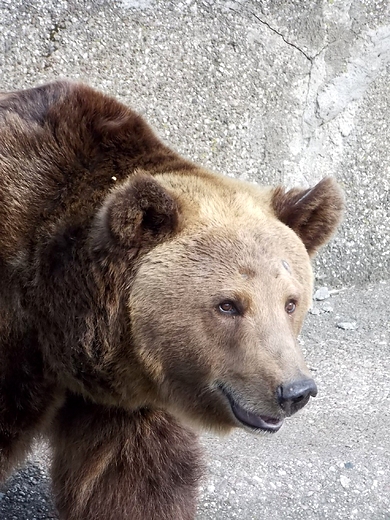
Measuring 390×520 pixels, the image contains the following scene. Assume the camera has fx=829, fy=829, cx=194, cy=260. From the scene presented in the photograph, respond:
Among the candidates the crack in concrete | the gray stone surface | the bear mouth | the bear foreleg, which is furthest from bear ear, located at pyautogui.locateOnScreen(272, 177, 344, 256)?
the crack in concrete

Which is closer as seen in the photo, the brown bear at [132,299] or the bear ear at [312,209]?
the brown bear at [132,299]

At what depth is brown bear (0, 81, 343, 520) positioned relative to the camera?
224cm

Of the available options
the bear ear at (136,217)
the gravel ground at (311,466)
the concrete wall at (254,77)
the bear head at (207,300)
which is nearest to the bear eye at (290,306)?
the bear head at (207,300)

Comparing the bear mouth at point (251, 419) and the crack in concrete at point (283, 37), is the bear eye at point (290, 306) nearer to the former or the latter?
the bear mouth at point (251, 419)

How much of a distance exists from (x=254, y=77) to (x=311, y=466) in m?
2.06

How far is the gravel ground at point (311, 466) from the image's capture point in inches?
117

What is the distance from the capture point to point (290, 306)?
2.35m

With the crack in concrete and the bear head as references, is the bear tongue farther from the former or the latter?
the crack in concrete

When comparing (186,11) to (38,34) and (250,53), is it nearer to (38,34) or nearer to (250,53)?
(250,53)

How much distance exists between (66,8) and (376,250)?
226cm

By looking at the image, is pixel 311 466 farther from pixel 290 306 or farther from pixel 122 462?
pixel 290 306

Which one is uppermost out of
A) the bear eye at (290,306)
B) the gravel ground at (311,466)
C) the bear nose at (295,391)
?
the bear eye at (290,306)

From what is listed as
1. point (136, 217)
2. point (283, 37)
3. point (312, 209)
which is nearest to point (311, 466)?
point (312, 209)

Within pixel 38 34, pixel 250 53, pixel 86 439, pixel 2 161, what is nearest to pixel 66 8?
pixel 38 34
